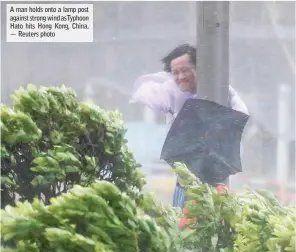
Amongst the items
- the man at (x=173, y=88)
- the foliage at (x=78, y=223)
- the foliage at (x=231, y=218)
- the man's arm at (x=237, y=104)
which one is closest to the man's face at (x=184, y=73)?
the man at (x=173, y=88)

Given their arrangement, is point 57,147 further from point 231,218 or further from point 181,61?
point 231,218

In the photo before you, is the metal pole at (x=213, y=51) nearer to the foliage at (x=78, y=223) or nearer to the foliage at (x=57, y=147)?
the foliage at (x=57, y=147)

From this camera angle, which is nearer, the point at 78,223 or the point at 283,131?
the point at 78,223

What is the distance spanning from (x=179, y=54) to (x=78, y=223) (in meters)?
0.59

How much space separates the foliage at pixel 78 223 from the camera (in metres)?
1.56

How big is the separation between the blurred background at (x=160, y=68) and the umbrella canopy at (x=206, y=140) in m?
0.03

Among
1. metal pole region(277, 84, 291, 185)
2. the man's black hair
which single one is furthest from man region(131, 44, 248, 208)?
metal pole region(277, 84, 291, 185)

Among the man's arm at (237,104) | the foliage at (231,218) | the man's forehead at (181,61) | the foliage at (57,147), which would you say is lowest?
the foliage at (231,218)

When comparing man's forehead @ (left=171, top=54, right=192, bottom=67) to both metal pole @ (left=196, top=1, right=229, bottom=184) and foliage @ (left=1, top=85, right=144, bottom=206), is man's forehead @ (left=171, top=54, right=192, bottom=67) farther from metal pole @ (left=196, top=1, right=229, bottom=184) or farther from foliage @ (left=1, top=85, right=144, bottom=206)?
foliage @ (left=1, top=85, right=144, bottom=206)

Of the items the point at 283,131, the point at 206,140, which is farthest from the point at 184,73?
the point at 283,131

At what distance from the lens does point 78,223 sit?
1.59 m

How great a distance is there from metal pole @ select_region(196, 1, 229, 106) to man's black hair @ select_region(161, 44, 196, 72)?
0.7 inches

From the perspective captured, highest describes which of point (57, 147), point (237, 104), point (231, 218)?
point (237, 104)

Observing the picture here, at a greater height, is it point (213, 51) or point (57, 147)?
point (213, 51)
